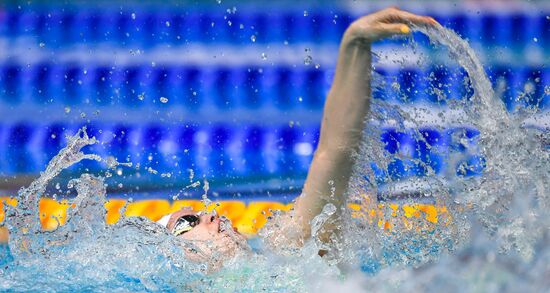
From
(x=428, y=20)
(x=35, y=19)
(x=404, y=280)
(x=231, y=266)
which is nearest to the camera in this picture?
(x=404, y=280)

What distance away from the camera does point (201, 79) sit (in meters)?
3.23

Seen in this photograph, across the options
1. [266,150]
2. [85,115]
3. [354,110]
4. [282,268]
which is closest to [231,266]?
[282,268]

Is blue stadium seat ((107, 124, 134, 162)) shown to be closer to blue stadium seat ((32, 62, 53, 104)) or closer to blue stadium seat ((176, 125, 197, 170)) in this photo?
blue stadium seat ((176, 125, 197, 170))

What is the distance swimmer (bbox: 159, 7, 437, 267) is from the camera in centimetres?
136

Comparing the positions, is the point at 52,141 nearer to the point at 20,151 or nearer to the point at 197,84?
the point at 20,151

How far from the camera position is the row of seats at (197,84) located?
316 cm

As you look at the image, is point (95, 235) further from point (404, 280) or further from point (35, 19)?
point (35, 19)

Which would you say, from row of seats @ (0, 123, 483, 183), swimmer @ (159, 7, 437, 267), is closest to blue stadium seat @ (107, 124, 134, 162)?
row of seats @ (0, 123, 483, 183)

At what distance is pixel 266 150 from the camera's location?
309 centimetres

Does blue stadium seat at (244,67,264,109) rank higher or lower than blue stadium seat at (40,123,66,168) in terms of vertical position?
lower

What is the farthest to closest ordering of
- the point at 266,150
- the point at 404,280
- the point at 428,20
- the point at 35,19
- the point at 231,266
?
the point at 35,19
the point at 266,150
the point at 231,266
the point at 428,20
the point at 404,280

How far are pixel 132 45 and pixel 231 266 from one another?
194 centimetres

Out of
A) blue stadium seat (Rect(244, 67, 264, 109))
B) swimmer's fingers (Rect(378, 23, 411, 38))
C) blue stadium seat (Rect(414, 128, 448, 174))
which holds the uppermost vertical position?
swimmer's fingers (Rect(378, 23, 411, 38))

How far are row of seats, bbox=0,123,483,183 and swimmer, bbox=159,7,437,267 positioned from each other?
4.97 feet
